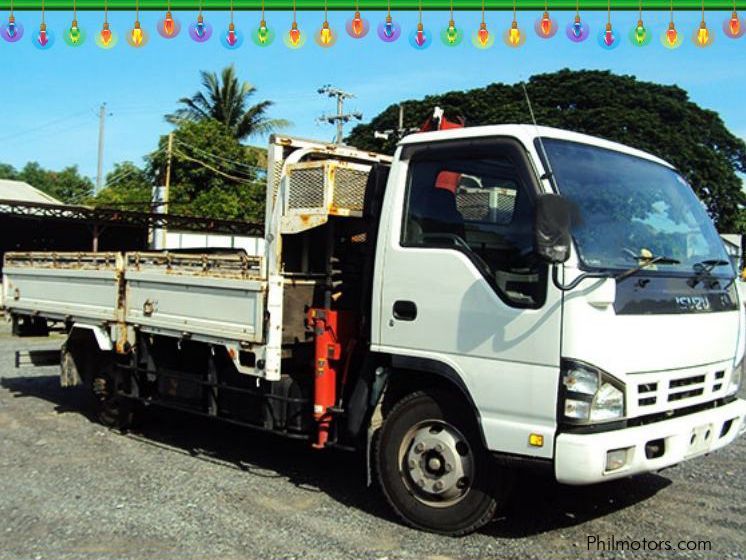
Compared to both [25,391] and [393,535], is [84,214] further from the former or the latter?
[393,535]

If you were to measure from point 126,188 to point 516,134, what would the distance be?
121 ft

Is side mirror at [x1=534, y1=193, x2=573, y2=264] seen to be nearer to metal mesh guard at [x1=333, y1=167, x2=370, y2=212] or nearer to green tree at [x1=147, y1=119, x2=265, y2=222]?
metal mesh guard at [x1=333, y1=167, x2=370, y2=212]

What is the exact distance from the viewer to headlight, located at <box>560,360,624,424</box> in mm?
4020

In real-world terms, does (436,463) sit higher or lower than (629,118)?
lower

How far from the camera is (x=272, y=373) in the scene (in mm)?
5426

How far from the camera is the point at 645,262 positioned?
4.27 meters

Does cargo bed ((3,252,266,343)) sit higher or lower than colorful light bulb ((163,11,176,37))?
lower

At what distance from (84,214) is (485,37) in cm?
1952

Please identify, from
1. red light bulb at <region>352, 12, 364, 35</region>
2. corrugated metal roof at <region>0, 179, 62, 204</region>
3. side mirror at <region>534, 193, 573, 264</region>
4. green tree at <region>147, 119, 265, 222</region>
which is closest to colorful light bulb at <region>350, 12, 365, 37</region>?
red light bulb at <region>352, 12, 364, 35</region>

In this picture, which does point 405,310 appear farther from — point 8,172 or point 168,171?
point 8,172

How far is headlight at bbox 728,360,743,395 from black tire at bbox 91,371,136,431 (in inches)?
210

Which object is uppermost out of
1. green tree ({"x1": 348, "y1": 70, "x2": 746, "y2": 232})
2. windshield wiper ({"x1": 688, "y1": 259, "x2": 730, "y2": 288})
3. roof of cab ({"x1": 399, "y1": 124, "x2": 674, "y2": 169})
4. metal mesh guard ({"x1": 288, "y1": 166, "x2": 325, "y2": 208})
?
green tree ({"x1": 348, "y1": 70, "x2": 746, "y2": 232})

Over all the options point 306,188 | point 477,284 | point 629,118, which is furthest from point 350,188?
point 629,118

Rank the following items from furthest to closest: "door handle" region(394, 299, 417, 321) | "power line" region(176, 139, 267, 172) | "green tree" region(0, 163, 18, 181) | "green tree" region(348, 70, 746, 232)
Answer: "green tree" region(0, 163, 18, 181) → "green tree" region(348, 70, 746, 232) → "power line" region(176, 139, 267, 172) → "door handle" region(394, 299, 417, 321)
